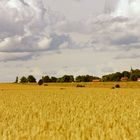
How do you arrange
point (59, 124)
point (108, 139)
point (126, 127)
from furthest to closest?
point (59, 124)
point (126, 127)
point (108, 139)

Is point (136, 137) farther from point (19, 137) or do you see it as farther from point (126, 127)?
point (19, 137)

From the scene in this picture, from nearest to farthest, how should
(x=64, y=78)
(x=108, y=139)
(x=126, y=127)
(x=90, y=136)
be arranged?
(x=108, y=139) → (x=90, y=136) → (x=126, y=127) → (x=64, y=78)

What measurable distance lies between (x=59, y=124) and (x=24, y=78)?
390 ft

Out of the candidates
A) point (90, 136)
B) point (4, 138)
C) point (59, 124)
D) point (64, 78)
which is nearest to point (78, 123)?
point (59, 124)

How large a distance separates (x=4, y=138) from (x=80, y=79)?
123787mm

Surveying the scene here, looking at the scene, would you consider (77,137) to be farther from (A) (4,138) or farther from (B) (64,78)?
(B) (64,78)

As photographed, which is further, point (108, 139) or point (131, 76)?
point (131, 76)

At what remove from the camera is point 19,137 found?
860 cm

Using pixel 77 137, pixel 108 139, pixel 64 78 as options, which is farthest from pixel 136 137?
pixel 64 78

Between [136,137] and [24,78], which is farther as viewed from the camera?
[24,78]

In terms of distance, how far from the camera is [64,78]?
12756 centimetres

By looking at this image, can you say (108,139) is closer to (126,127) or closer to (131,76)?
(126,127)

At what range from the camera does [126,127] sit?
33.0ft

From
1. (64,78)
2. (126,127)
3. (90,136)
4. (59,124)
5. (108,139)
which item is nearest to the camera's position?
(108,139)
